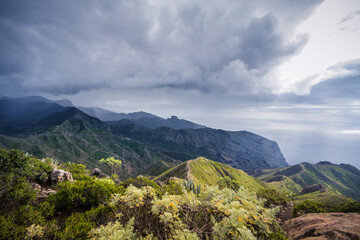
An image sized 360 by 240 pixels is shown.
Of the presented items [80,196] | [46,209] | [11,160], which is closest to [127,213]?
[80,196]

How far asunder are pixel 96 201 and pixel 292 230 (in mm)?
12919

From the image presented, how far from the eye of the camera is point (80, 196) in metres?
9.88

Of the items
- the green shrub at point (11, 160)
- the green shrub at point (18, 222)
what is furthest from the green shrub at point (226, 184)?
the green shrub at point (11, 160)

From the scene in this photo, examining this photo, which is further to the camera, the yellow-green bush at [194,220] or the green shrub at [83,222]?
the green shrub at [83,222]

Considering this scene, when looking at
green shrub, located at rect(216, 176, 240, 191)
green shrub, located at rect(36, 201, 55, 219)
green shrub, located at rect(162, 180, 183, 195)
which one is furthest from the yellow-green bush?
green shrub, located at rect(216, 176, 240, 191)

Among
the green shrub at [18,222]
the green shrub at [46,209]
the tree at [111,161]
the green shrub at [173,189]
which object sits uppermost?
the green shrub at [18,222]

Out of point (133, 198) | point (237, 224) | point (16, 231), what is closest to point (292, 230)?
point (237, 224)

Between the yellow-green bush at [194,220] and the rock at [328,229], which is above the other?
the yellow-green bush at [194,220]

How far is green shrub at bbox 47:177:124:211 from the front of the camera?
9672mm

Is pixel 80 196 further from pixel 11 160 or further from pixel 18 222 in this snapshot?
pixel 11 160

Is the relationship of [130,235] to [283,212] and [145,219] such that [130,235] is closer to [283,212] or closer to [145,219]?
[145,219]

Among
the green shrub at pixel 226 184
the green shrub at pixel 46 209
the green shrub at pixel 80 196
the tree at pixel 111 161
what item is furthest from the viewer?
the green shrub at pixel 226 184

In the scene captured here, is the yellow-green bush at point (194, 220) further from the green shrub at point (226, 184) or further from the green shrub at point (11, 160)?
the green shrub at point (226, 184)

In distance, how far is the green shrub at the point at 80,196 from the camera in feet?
31.7
